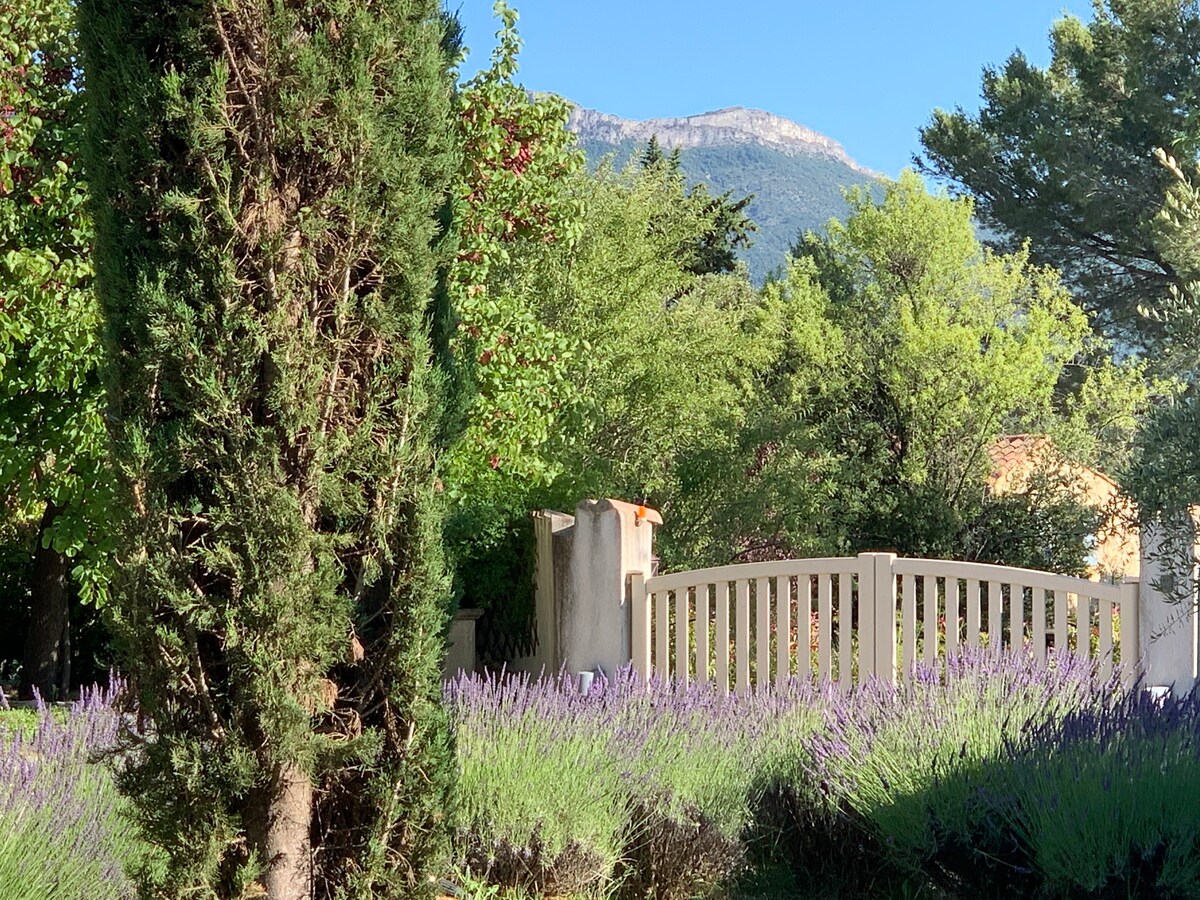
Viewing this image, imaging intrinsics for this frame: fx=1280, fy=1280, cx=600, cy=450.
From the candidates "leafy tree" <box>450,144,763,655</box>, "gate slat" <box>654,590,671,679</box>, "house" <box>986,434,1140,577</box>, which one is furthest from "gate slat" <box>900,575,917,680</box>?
"house" <box>986,434,1140,577</box>

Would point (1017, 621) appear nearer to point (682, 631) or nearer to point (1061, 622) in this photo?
point (1061, 622)

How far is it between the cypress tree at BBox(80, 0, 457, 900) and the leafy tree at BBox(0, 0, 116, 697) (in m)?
4.22

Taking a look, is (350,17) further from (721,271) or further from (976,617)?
(721,271)

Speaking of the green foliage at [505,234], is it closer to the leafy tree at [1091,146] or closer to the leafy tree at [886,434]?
the leafy tree at [886,434]

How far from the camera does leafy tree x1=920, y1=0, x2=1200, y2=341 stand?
20734mm

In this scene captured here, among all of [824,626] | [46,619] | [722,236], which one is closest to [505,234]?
[824,626]

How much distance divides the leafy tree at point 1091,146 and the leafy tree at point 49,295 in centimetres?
1689

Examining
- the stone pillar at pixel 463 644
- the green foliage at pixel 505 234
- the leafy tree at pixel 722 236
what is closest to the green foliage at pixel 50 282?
the green foliage at pixel 505 234

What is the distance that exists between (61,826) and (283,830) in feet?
2.52

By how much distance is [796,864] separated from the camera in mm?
4859

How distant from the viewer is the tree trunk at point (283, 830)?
3.28 m

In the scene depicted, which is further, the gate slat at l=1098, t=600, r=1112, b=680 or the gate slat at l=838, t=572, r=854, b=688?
the gate slat at l=838, t=572, r=854, b=688

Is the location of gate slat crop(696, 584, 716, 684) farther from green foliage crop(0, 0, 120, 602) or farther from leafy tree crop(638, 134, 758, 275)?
leafy tree crop(638, 134, 758, 275)

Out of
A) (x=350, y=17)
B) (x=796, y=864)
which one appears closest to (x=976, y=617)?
(x=796, y=864)
